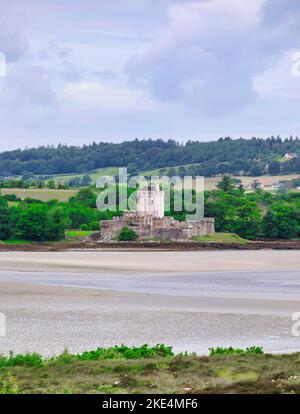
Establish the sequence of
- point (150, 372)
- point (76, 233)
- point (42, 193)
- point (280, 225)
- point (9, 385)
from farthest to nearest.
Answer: point (42, 193), point (280, 225), point (76, 233), point (150, 372), point (9, 385)

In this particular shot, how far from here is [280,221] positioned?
111 meters

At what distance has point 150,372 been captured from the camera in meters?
19.6

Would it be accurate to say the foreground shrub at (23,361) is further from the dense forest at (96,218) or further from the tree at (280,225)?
the tree at (280,225)

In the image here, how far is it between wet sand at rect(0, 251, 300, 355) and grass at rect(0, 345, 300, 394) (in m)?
2.30

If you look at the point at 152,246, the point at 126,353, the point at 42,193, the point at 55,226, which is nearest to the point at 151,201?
the point at 152,246

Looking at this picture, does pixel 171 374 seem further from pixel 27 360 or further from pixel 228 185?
pixel 228 185

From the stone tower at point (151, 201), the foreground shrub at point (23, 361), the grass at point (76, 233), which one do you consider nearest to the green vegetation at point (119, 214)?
the grass at point (76, 233)

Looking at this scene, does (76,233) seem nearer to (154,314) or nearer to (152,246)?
(152,246)

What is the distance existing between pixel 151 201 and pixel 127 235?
8.27 metres

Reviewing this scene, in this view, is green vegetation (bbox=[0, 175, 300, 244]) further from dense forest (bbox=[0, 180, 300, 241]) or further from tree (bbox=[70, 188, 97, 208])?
tree (bbox=[70, 188, 97, 208])

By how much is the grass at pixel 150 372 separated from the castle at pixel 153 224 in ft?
260

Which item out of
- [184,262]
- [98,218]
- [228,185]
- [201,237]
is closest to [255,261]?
[184,262]
